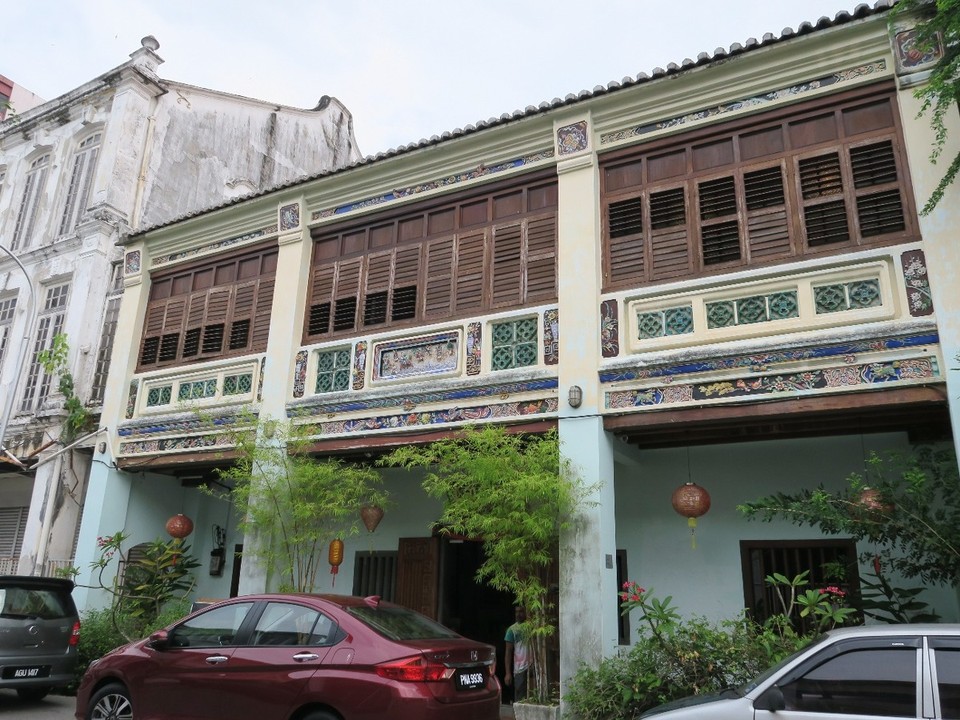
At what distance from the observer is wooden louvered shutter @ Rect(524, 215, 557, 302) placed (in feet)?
31.7

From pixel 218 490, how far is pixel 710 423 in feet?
30.9

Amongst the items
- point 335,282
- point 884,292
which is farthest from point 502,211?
point 884,292

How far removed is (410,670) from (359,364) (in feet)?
19.0

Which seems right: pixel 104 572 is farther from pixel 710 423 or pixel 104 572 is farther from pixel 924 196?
pixel 924 196

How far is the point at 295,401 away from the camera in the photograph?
1098cm

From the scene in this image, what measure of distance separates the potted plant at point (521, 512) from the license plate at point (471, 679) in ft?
7.12

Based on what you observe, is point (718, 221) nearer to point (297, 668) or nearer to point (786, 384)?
point (786, 384)

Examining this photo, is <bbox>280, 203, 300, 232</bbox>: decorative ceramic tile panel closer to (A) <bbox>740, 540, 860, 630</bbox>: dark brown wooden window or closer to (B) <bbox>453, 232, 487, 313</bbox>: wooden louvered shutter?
(B) <bbox>453, 232, 487, 313</bbox>: wooden louvered shutter

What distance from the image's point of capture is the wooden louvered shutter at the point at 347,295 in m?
11.1

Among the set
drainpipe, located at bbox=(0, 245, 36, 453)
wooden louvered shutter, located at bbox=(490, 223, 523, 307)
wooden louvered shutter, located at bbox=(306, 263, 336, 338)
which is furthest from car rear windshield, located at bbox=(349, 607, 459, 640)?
drainpipe, located at bbox=(0, 245, 36, 453)

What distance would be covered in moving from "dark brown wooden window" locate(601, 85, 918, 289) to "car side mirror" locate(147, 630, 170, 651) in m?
6.01

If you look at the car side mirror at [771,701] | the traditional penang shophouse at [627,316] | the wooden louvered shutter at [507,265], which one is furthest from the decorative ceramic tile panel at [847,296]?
the car side mirror at [771,701]

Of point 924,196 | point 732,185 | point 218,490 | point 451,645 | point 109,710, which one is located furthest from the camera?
point 218,490

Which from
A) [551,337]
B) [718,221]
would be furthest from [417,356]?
[718,221]
